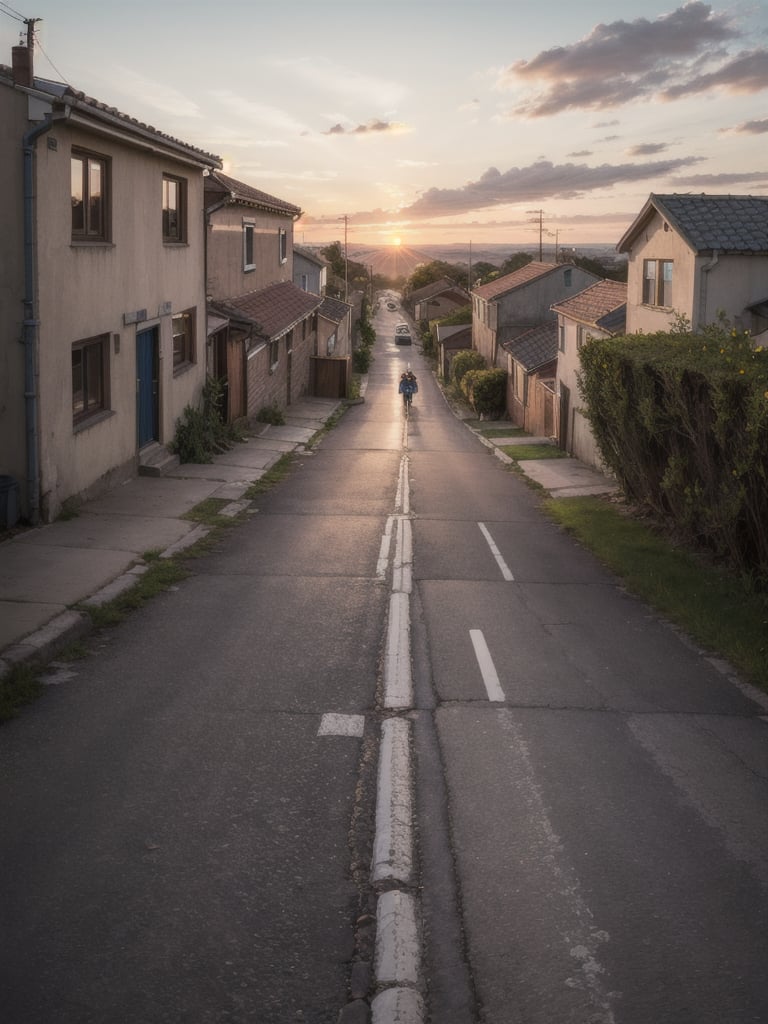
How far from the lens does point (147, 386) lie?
20375mm

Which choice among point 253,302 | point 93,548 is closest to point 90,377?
point 93,548

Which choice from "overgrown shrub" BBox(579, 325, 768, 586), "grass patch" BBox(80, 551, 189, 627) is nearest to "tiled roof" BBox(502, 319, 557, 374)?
"overgrown shrub" BBox(579, 325, 768, 586)

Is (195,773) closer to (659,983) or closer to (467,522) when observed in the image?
(659,983)

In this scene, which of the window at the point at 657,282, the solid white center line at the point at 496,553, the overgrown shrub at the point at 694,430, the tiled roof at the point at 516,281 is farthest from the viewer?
the tiled roof at the point at 516,281

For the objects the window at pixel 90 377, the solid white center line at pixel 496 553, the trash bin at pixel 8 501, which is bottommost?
the solid white center line at pixel 496 553

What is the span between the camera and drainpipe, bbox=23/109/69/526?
44.6ft

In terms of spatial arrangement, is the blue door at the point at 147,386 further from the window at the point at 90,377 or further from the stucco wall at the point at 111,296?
the window at the point at 90,377

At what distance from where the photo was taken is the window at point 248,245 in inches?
1361

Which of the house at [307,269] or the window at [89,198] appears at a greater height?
the house at [307,269]

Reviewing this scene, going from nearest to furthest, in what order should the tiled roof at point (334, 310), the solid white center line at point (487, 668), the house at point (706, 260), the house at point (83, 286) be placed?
1. the solid white center line at point (487, 668)
2. the house at point (83, 286)
3. the house at point (706, 260)
4. the tiled roof at point (334, 310)

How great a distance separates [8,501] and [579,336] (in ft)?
76.8

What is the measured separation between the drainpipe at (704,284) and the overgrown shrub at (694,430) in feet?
19.9

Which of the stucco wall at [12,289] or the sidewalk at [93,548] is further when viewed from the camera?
the stucco wall at [12,289]

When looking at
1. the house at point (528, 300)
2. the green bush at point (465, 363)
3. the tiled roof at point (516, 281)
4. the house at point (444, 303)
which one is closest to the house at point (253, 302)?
the house at point (528, 300)
